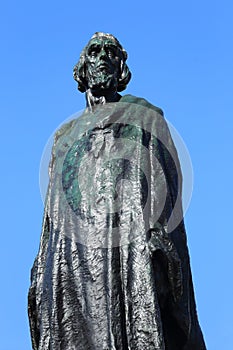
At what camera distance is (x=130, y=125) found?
11.1 metres

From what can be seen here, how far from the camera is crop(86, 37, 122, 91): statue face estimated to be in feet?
37.5

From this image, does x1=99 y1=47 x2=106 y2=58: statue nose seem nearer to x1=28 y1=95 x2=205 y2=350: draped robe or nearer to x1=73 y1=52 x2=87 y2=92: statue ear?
x1=73 y1=52 x2=87 y2=92: statue ear

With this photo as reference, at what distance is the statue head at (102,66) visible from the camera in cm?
1145

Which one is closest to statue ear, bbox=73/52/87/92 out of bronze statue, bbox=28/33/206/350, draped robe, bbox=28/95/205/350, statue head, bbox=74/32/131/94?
statue head, bbox=74/32/131/94

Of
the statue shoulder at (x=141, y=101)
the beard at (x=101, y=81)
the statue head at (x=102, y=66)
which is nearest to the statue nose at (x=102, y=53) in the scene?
the statue head at (x=102, y=66)

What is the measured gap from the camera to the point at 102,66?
37.6 feet

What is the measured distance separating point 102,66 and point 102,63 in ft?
0.11

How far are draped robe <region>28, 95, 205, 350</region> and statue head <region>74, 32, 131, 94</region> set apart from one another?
0.90 ft

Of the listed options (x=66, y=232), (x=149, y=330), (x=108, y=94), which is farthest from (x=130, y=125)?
(x=149, y=330)

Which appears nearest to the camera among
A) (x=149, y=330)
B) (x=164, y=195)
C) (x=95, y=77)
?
(x=149, y=330)

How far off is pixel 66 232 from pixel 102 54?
1.93 metres

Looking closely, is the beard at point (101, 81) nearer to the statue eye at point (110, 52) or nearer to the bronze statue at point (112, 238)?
the bronze statue at point (112, 238)

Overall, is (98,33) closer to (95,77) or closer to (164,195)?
(95,77)

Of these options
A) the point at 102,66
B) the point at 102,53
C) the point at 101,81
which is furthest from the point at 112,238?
the point at 102,53
